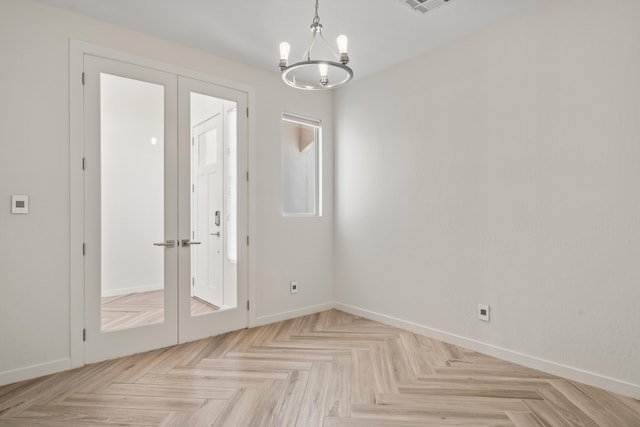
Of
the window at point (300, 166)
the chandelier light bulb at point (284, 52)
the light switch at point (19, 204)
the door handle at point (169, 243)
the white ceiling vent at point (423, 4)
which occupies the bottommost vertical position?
the door handle at point (169, 243)

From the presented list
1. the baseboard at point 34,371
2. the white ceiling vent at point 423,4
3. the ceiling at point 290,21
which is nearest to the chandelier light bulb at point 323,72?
the ceiling at point 290,21

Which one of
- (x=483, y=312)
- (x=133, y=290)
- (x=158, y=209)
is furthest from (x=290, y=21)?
(x=483, y=312)

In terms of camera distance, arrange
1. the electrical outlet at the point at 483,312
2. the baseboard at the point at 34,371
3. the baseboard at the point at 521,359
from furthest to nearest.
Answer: the electrical outlet at the point at 483,312 < the baseboard at the point at 34,371 < the baseboard at the point at 521,359

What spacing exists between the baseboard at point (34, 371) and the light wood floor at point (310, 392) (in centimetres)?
6

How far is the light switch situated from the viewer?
8.89 feet

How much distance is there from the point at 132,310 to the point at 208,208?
3.75 ft

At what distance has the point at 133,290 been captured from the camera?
3.28 metres

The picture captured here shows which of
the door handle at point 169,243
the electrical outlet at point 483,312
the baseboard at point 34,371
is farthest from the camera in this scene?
the door handle at point 169,243

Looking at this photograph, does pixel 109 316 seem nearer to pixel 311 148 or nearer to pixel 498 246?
pixel 311 148

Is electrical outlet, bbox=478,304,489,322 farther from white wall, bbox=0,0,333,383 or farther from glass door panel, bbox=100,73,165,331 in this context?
white wall, bbox=0,0,333,383

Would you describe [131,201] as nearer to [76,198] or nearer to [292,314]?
[76,198]

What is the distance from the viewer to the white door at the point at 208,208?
3.63 metres

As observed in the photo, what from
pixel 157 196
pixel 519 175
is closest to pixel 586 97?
pixel 519 175

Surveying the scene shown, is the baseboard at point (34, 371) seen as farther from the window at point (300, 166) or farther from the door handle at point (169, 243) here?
the window at point (300, 166)
